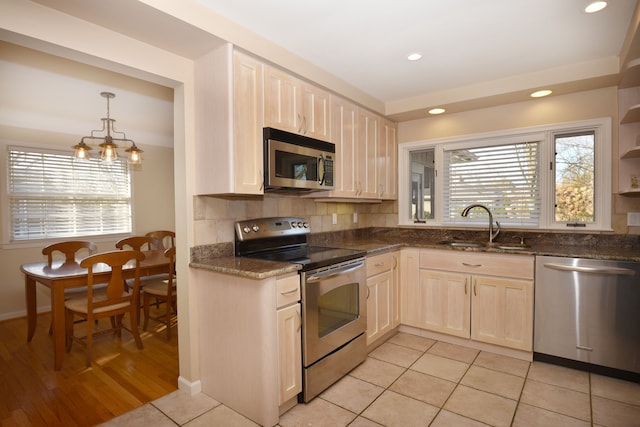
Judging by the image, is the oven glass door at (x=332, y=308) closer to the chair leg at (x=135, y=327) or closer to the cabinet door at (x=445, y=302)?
the cabinet door at (x=445, y=302)

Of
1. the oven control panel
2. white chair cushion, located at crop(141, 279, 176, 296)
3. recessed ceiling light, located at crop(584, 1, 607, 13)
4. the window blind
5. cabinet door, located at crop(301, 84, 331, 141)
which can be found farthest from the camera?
white chair cushion, located at crop(141, 279, 176, 296)

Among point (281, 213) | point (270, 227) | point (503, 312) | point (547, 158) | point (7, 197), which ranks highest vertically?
point (547, 158)

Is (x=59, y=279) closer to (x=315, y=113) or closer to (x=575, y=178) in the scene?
(x=315, y=113)

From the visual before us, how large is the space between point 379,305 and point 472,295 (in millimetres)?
798

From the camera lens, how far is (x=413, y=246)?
321 cm

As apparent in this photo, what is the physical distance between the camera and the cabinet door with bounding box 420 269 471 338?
2959 mm

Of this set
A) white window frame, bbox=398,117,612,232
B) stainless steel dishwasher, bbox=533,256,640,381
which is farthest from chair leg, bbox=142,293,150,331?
stainless steel dishwasher, bbox=533,256,640,381

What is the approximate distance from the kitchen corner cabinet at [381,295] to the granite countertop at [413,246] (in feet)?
0.33

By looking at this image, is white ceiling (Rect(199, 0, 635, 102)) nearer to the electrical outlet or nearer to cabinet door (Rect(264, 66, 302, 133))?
cabinet door (Rect(264, 66, 302, 133))


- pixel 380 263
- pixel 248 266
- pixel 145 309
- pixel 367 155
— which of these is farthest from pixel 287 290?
pixel 145 309

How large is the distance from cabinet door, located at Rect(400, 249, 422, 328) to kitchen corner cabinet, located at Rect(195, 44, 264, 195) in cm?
169

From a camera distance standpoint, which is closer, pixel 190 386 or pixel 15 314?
pixel 190 386

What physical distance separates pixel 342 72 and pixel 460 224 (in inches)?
75.8

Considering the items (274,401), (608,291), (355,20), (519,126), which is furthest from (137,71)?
(608,291)
